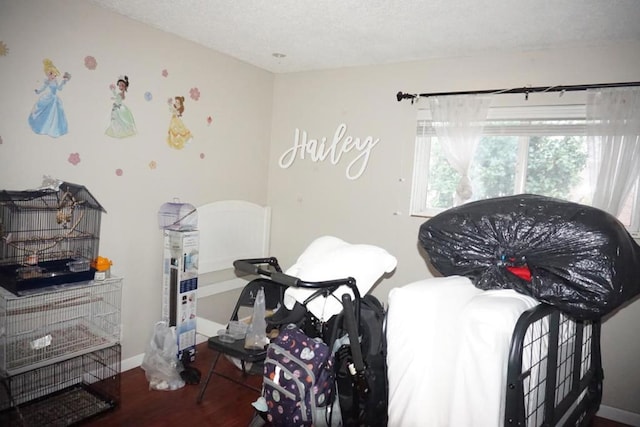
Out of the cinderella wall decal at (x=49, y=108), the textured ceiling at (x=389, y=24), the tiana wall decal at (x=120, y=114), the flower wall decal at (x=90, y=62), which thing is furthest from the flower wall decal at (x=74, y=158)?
the textured ceiling at (x=389, y=24)

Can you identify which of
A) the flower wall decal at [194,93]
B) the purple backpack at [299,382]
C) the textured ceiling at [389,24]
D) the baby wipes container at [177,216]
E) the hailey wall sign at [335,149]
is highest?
the textured ceiling at [389,24]

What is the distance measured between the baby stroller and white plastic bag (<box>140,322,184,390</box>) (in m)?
0.76

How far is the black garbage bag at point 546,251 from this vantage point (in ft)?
5.49

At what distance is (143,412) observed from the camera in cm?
236

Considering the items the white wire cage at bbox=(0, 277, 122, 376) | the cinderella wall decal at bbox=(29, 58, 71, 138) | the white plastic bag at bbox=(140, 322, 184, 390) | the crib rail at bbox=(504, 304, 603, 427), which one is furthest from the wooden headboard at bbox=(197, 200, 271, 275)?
the crib rail at bbox=(504, 304, 603, 427)

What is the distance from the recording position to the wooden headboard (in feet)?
10.4

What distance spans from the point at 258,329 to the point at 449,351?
1.09 metres

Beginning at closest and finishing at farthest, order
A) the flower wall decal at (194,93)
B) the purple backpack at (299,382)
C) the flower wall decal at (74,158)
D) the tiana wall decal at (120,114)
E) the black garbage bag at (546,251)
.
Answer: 1. the black garbage bag at (546,251)
2. the purple backpack at (299,382)
3. the flower wall decal at (74,158)
4. the tiana wall decal at (120,114)
5. the flower wall decal at (194,93)

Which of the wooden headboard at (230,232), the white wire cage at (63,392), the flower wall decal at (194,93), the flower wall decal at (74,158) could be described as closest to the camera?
the white wire cage at (63,392)

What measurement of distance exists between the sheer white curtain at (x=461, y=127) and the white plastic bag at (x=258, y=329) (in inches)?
63.2

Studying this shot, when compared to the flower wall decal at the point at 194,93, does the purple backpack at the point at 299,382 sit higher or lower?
lower

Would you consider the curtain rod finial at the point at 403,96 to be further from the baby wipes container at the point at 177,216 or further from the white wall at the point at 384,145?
the baby wipes container at the point at 177,216

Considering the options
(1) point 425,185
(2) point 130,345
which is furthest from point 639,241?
(2) point 130,345

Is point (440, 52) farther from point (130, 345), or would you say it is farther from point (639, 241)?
point (130, 345)
